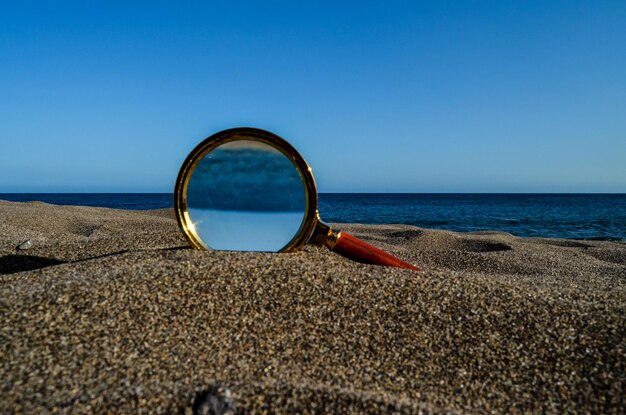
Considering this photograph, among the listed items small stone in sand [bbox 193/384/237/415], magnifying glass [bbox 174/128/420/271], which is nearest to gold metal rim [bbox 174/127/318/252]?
magnifying glass [bbox 174/128/420/271]

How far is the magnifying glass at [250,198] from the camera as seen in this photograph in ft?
7.03

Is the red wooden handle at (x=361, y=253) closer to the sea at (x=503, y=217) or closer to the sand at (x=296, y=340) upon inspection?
the sand at (x=296, y=340)

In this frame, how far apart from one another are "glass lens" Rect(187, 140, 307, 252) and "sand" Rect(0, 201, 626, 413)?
112 mm

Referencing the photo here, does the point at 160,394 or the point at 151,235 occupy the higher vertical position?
the point at 151,235

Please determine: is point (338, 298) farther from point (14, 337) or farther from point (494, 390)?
point (14, 337)

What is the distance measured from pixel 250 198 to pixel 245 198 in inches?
1.0

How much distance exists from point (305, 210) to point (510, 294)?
39.5 inches

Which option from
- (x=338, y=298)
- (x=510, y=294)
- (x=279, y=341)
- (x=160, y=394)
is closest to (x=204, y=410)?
(x=160, y=394)

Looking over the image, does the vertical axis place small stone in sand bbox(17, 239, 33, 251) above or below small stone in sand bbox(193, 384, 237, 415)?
above

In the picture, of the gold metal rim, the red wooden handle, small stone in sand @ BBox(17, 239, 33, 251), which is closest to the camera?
the gold metal rim

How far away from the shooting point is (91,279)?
1948mm

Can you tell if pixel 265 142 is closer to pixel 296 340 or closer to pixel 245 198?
pixel 245 198

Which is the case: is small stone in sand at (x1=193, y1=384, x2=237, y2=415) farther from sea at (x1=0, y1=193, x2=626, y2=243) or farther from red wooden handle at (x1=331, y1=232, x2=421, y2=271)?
sea at (x1=0, y1=193, x2=626, y2=243)

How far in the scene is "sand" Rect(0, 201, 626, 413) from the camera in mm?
1334
